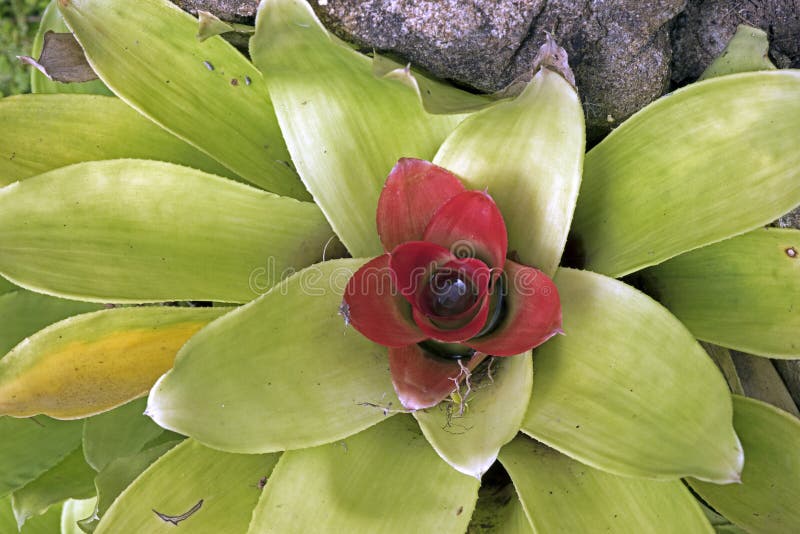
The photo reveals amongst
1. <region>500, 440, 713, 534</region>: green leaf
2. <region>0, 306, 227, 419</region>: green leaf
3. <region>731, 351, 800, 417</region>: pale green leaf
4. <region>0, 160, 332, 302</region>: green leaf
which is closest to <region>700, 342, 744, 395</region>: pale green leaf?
<region>731, 351, 800, 417</region>: pale green leaf

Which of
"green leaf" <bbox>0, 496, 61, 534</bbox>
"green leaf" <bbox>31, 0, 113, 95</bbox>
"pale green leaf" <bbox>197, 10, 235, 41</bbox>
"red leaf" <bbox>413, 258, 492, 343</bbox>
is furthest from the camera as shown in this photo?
"green leaf" <bbox>0, 496, 61, 534</bbox>

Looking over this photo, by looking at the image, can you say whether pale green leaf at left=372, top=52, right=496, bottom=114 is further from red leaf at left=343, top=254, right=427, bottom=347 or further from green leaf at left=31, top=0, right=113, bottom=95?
green leaf at left=31, top=0, right=113, bottom=95

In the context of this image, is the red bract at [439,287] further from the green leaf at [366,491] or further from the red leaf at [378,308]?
the green leaf at [366,491]

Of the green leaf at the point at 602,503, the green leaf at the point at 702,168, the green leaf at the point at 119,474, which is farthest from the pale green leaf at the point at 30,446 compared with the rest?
the green leaf at the point at 702,168

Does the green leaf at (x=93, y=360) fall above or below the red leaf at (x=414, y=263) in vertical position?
below

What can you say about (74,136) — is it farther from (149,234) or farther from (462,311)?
(462,311)

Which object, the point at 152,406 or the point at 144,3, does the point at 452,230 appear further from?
the point at 144,3
